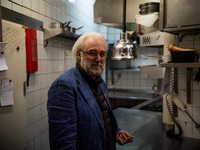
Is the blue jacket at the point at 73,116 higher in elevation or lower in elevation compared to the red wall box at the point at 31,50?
lower

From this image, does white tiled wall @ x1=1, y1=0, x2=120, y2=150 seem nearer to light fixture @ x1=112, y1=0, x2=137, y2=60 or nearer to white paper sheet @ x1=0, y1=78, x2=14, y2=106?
white paper sheet @ x1=0, y1=78, x2=14, y2=106

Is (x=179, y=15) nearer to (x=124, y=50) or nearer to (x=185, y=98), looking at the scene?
(x=124, y=50)

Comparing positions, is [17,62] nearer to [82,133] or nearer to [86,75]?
[86,75]

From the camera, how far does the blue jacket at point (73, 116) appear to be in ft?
3.15

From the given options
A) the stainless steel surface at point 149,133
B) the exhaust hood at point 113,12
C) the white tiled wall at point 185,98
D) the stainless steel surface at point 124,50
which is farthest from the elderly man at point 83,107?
the exhaust hood at point 113,12

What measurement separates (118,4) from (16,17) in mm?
1133

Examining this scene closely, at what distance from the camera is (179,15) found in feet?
5.21

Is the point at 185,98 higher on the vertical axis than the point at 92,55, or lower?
lower

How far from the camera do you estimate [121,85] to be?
16.9 feet

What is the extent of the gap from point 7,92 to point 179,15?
1.58 meters

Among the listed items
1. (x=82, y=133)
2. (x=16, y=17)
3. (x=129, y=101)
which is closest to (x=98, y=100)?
(x=82, y=133)

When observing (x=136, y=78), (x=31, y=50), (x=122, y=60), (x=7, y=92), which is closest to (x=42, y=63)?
(x=31, y=50)

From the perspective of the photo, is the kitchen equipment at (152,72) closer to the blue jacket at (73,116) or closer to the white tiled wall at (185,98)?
the white tiled wall at (185,98)

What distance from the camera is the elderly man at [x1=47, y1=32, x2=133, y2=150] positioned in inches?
38.2
